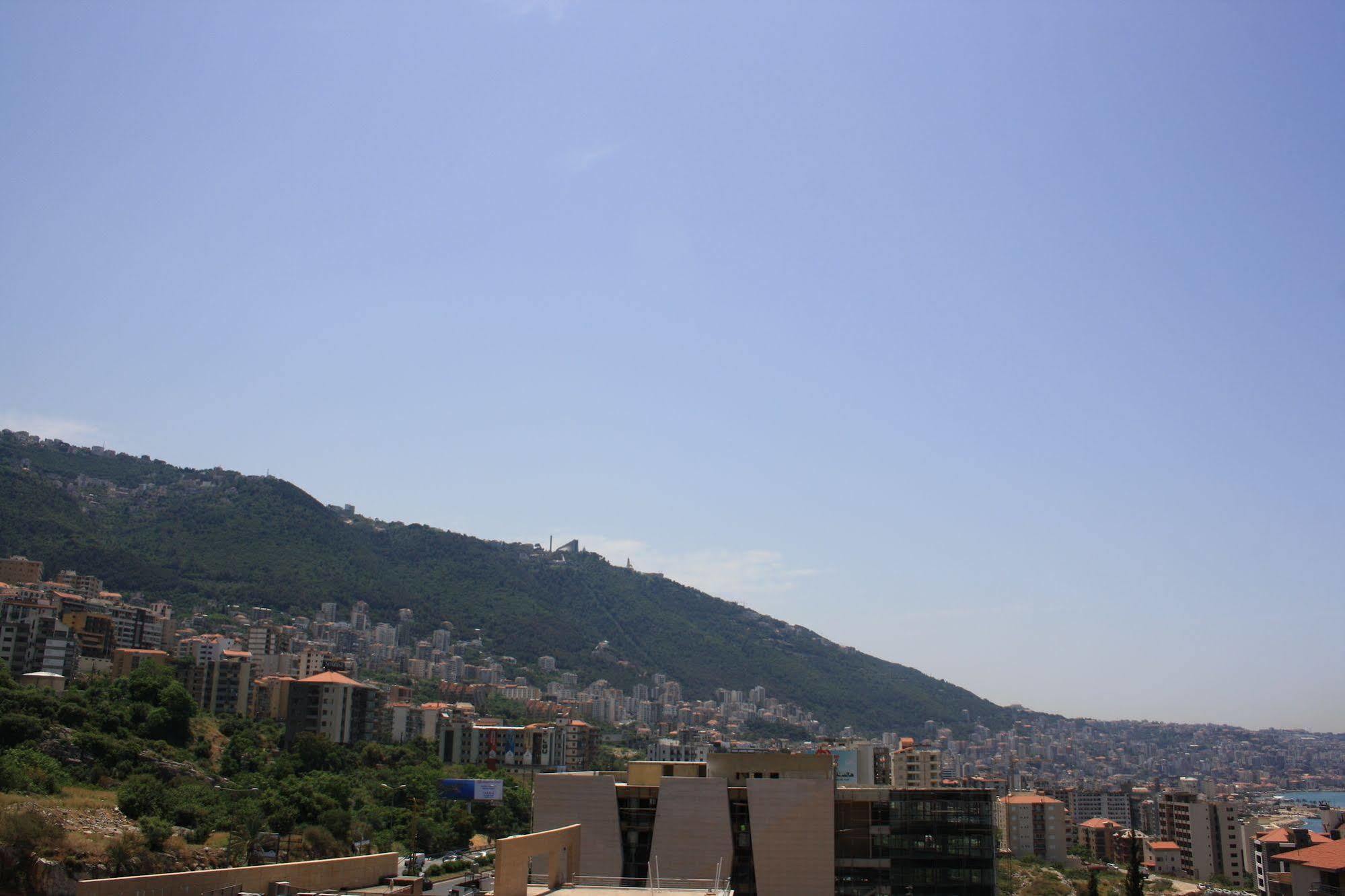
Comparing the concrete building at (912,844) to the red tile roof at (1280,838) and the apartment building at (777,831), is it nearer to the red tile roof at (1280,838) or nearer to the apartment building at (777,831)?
the apartment building at (777,831)

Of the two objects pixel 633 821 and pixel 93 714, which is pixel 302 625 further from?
pixel 633 821

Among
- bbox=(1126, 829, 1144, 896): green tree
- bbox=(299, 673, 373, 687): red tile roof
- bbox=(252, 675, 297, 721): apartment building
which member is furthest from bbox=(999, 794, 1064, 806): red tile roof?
bbox=(252, 675, 297, 721): apartment building

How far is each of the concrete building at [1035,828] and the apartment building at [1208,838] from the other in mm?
7794

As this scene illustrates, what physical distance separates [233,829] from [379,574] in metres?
109

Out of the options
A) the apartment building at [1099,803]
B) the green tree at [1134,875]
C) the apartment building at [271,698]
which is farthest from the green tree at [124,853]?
the apartment building at [1099,803]

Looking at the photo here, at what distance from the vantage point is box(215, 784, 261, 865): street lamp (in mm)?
32775

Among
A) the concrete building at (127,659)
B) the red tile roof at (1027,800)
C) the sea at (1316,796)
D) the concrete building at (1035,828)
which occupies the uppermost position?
the concrete building at (127,659)

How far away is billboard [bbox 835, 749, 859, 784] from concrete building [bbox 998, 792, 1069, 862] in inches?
981

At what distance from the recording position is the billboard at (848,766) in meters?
47.3

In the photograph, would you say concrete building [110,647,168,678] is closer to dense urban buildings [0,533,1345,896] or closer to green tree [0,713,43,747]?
dense urban buildings [0,533,1345,896]

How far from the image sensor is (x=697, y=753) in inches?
3610

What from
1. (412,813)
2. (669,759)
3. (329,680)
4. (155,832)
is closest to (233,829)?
(155,832)

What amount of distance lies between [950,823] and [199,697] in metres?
53.4

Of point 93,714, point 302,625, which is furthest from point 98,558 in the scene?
point 93,714
